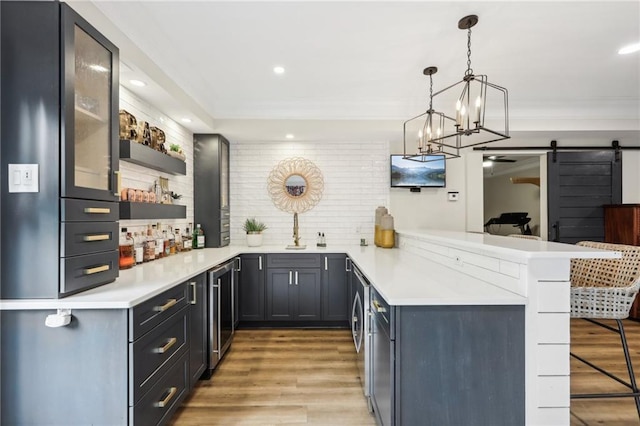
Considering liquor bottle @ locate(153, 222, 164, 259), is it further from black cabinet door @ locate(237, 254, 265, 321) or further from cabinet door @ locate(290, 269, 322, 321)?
cabinet door @ locate(290, 269, 322, 321)

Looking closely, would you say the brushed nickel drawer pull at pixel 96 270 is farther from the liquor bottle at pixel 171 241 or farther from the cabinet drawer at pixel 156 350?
the liquor bottle at pixel 171 241

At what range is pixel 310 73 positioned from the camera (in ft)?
9.65

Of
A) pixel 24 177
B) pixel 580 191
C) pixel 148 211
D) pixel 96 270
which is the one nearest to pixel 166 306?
pixel 96 270

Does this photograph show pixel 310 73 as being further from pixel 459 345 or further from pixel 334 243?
pixel 459 345

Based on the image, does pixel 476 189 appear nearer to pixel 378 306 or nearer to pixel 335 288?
pixel 335 288

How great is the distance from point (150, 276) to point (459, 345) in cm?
178

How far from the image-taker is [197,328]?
223cm

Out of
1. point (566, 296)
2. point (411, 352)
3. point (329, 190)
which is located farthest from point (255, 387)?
point (329, 190)

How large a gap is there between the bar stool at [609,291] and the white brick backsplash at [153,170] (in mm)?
3111

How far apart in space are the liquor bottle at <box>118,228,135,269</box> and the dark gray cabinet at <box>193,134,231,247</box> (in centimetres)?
139

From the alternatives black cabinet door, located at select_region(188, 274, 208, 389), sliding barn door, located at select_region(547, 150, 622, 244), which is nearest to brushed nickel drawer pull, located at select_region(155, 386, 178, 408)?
black cabinet door, located at select_region(188, 274, 208, 389)

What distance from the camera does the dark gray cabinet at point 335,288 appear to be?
3518 millimetres

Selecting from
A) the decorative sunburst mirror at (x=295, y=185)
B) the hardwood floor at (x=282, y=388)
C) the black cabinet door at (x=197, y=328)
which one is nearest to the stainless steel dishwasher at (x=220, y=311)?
the black cabinet door at (x=197, y=328)

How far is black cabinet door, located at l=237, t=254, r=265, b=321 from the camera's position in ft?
11.5
